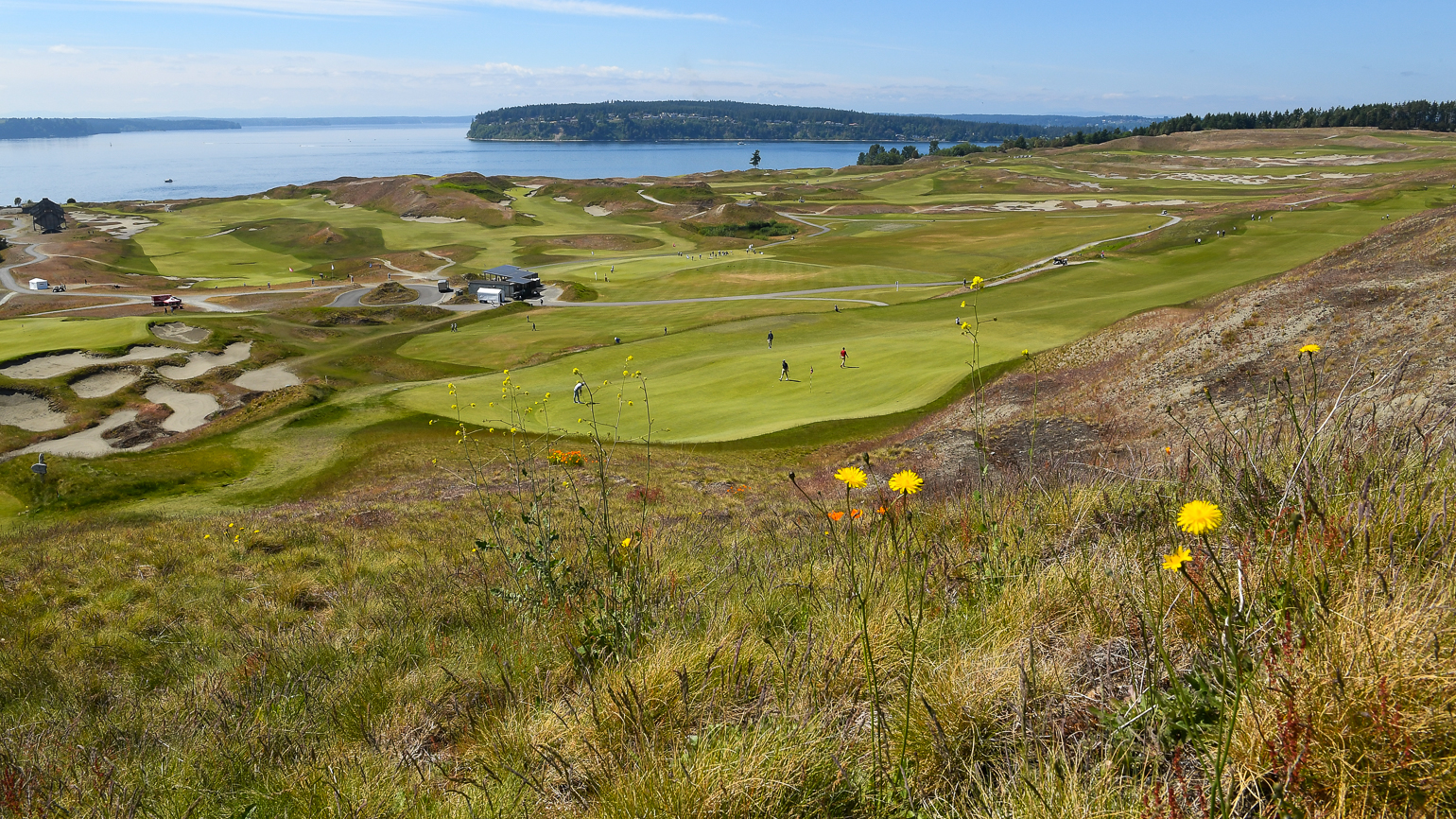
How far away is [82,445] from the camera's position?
30.9 metres

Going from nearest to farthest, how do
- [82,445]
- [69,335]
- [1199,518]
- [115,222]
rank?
1. [1199,518]
2. [82,445]
3. [69,335]
4. [115,222]

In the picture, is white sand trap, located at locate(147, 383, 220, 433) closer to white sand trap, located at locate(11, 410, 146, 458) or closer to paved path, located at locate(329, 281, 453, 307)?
white sand trap, located at locate(11, 410, 146, 458)

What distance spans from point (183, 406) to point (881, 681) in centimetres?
4264

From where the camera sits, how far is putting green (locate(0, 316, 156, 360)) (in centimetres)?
4044

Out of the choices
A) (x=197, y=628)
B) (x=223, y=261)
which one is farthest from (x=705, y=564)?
(x=223, y=261)

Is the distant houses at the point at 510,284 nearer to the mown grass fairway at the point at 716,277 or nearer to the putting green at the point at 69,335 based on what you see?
the mown grass fairway at the point at 716,277

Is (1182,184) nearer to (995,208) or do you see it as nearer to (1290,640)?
(995,208)

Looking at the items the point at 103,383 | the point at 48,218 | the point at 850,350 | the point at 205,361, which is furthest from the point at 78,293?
the point at 850,350

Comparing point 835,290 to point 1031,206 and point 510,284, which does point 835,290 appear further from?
point 1031,206

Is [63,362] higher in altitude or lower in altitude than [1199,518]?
lower

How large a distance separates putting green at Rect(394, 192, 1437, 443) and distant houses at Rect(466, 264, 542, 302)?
1078 cm

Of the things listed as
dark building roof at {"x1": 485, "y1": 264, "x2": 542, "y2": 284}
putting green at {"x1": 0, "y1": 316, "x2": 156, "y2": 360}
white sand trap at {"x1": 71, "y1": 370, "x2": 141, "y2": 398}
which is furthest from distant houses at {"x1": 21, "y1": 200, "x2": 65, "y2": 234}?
white sand trap at {"x1": 71, "y1": 370, "x2": 141, "y2": 398}

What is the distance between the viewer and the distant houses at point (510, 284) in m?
65.8

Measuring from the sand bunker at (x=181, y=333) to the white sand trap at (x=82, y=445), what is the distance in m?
12.1
